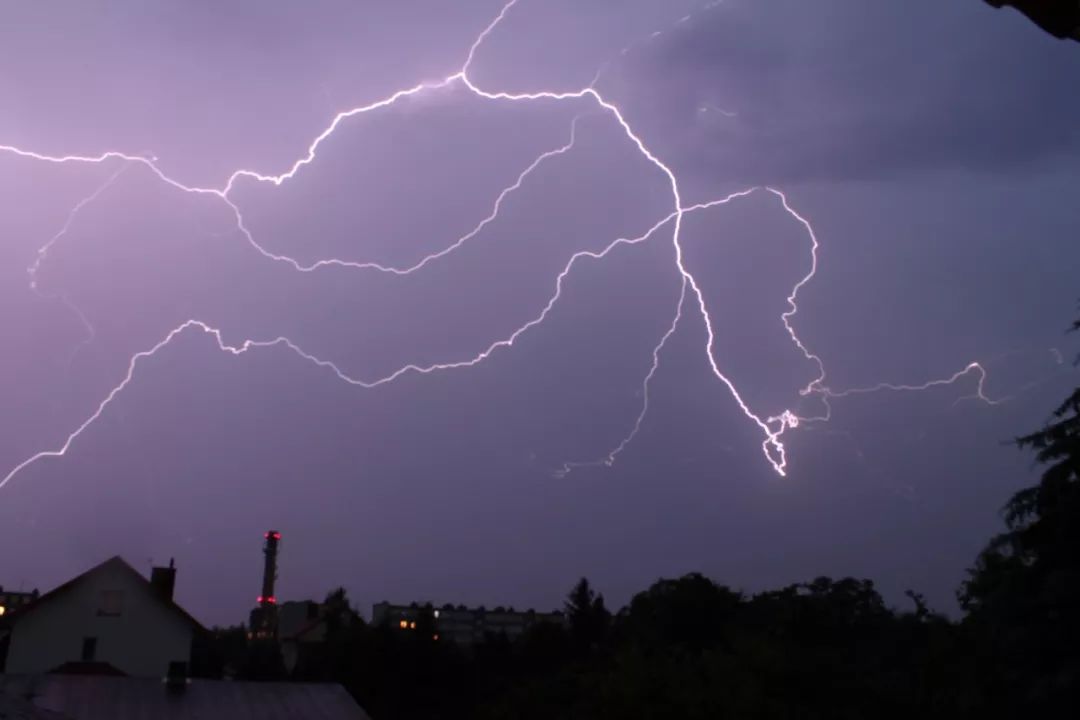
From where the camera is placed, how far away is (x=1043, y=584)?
40.1ft

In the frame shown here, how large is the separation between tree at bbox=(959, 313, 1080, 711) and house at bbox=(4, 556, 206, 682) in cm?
1907

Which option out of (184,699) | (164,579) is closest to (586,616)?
(164,579)

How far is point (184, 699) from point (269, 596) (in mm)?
37601

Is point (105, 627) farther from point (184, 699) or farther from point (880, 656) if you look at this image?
point (880, 656)

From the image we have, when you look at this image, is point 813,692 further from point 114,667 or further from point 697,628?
point 114,667

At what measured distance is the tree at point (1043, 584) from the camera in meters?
11.8

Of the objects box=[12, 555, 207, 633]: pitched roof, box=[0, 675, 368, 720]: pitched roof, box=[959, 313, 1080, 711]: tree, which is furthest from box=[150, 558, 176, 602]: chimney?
box=[959, 313, 1080, 711]: tree

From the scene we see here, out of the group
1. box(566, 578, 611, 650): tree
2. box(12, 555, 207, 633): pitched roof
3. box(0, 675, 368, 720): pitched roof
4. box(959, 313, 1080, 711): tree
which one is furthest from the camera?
→ box(566, 578, 611, 650): tree

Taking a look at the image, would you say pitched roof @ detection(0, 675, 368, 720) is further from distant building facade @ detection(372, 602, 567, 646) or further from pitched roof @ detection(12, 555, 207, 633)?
distant building facade @ detection(372, 602, 567, 646)

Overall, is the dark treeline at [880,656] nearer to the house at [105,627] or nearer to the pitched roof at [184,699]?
the pitched roof at [184,699]

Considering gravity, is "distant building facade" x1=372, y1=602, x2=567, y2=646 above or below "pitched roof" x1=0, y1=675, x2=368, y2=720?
above

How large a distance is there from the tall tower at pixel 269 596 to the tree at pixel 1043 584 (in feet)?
139

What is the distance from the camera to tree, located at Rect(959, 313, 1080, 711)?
11789 millimetres

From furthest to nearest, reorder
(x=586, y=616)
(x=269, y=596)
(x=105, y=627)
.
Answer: (x=269, y=596)
(x=586, y=616)
(x=105, y=627)
